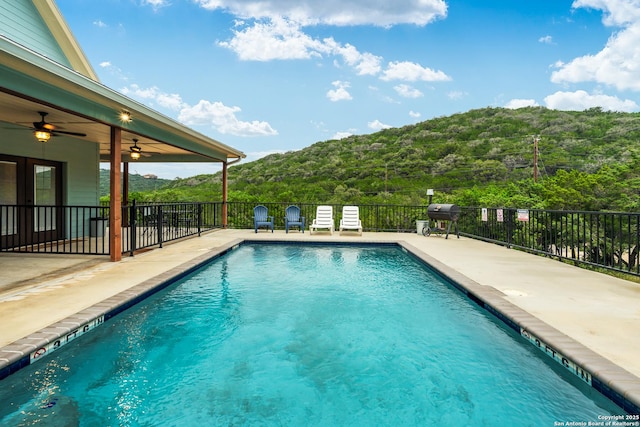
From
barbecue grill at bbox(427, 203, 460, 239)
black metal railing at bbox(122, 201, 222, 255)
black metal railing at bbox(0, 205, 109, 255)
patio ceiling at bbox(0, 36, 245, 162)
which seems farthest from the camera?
barbecue grill at bbox(427, 203, 460, 239)

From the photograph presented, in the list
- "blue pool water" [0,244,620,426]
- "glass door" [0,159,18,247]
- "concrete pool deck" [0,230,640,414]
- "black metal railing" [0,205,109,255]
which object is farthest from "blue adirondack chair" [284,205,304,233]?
"blue pool water" [0,244,620,426]

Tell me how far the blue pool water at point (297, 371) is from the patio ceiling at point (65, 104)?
258 centimetres

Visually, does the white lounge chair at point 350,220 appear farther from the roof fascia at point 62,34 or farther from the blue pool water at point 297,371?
the roof fascia at point 62,34

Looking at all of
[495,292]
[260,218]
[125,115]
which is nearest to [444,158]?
[260,218]

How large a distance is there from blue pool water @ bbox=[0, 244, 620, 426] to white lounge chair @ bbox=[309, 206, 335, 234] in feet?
19.8

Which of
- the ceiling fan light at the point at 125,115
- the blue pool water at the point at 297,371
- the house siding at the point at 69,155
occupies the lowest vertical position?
the blue pool water at the point at 297,371

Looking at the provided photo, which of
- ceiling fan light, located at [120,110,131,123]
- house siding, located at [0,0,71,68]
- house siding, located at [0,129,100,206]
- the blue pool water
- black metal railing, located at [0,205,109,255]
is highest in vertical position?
house siding, located at [0,0,71,68]

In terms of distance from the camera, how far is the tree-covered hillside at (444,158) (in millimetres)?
24312

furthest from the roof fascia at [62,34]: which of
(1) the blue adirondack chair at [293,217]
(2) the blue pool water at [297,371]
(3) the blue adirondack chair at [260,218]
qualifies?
(2) the blue pool water at [297,371]

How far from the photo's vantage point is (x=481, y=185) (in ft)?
86.0

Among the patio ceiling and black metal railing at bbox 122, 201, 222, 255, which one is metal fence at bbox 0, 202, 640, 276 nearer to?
black metal railing at bbox 122, 201, 222, 255

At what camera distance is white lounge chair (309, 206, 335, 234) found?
10.6 metres

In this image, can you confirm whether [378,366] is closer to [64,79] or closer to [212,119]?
[64,79]

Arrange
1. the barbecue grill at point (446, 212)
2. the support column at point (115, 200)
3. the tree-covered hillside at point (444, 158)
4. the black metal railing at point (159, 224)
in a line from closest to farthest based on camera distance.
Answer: the support column at point (115, 200)
the black metal railing at point (159, 224)
the barbecue grill at point (446, 212)
the tree-covered hillside at point (444, 158)
